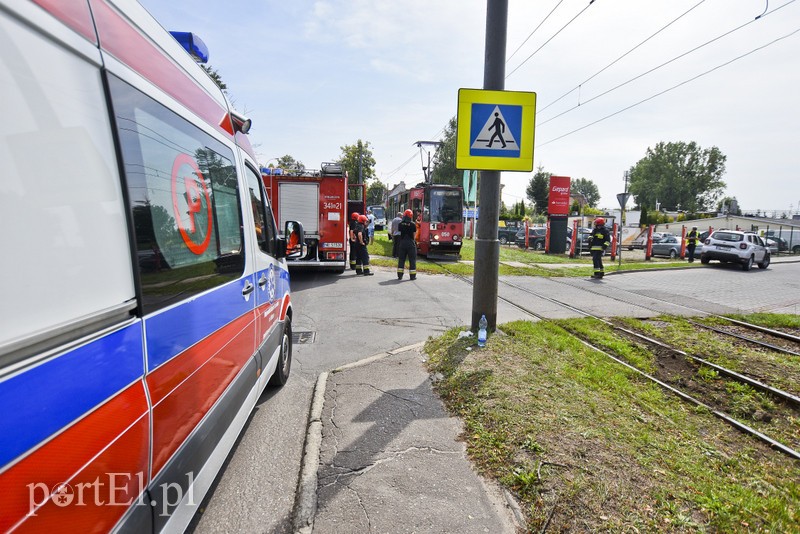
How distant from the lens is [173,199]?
2.13m

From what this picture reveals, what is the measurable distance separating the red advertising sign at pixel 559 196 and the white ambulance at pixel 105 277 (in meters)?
23.4

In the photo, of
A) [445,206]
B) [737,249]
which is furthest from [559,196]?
[445,206]

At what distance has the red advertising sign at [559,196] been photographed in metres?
23.8

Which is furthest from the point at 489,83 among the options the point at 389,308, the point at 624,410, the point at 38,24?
the point at 38,24

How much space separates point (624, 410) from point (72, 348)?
4.16 meters

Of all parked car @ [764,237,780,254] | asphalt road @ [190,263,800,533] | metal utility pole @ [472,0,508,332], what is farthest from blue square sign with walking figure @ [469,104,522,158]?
parked car @ [764,237,780,254]

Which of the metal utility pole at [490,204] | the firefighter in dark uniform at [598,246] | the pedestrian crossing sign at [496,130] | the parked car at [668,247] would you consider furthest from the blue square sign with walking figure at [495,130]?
the parked car at [668,247]

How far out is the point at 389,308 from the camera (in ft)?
28.7

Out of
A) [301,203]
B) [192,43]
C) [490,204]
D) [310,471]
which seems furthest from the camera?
[301,203]

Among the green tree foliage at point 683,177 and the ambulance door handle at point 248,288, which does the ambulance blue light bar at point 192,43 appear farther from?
the green tree foliage at point 683,177

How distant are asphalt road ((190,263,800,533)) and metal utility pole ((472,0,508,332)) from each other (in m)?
1.27

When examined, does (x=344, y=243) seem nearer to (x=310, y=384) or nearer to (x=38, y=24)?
(x=310, y=384)

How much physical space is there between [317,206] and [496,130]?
7.80 meters

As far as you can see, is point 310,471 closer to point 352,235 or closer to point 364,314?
point 364,314
